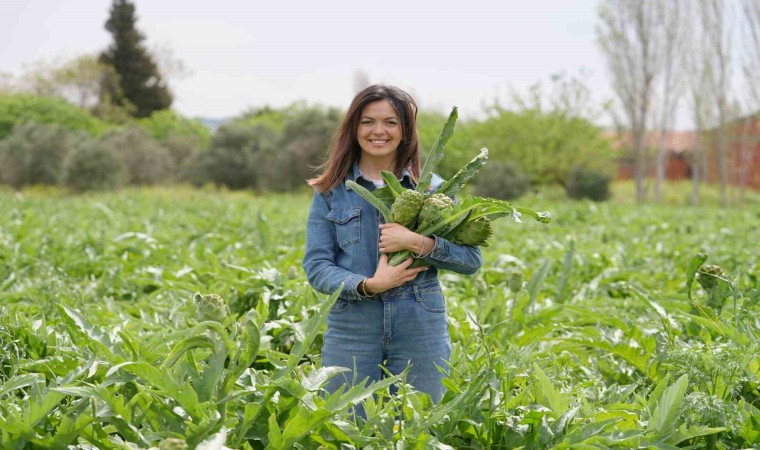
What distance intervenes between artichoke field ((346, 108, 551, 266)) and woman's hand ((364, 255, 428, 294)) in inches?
0.8

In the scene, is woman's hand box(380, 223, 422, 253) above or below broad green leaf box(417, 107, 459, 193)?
below

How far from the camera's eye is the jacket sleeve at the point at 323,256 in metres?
2.88

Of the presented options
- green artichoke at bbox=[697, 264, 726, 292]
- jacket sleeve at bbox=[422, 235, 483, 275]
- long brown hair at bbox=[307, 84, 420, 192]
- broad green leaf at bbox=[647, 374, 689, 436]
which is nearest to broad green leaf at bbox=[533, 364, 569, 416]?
broad green leaf at bbox=[647, 374, 689, 436]

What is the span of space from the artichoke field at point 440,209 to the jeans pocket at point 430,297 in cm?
21

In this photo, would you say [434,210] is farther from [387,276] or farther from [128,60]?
[128,60]

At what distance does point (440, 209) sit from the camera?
8.91ft

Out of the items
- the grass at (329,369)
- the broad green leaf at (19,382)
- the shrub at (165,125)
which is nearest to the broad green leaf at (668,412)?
the grass at (329,369)

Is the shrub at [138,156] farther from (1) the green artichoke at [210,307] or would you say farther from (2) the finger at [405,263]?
(2) the finger at [405,263]

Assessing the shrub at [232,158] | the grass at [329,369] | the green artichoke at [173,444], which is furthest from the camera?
the shrub at [232,158]

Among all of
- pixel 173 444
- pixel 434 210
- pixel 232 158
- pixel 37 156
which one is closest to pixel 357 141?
pixel 434 210

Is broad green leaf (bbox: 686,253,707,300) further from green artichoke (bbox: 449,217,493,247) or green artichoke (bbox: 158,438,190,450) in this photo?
green artichoke (bbox: 158,438,190,450)

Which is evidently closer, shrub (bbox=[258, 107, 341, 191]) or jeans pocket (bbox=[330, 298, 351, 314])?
jeans pocket (bbox=[330, 298, 351, 314])

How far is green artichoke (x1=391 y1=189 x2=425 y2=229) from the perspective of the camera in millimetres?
2691

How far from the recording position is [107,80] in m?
47.6
